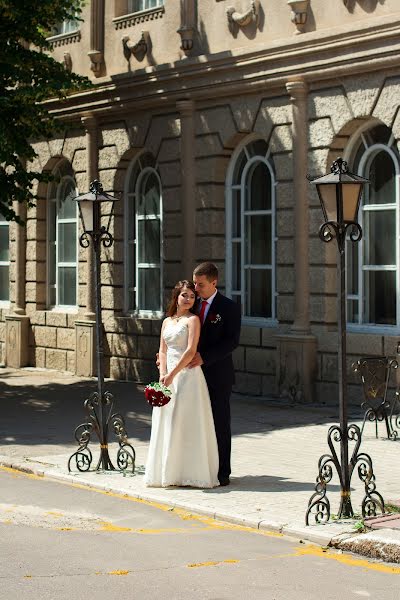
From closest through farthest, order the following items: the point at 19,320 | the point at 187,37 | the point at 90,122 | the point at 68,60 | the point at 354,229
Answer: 1. the point at 354,229
2. the point at 187,37
3. the point at 90,122
4. the point at 68,60
5. the point at 19,320

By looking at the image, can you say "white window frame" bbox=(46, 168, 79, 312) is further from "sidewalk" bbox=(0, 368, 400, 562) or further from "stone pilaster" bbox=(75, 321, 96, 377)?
"sidewalk" bbox=(0, 368, 400, 562)

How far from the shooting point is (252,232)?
70.0 ft

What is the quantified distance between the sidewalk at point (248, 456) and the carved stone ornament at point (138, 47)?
18.8 feet

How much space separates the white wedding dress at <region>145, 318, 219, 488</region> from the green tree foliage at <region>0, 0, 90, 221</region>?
8559mm

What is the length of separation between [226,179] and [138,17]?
370cm

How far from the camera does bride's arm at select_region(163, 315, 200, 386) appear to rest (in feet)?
39.2

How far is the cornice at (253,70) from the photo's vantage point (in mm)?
18422

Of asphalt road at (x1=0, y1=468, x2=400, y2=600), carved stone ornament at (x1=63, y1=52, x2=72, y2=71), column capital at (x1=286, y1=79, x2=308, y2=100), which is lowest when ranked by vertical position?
asphalt road at (x1=0, y1=468, x2=400, y2=600)

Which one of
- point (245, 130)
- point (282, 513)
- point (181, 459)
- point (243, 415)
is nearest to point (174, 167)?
point (245, 130)

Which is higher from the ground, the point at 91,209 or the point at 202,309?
the point at 91,209

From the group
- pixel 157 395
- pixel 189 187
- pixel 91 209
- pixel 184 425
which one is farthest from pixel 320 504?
pixel 189 187

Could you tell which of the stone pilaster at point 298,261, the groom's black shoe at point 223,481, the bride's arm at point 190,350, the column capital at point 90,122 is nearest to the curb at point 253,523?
the groom's black shoe at point 223,481

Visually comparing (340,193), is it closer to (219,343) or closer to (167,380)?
(219,343)

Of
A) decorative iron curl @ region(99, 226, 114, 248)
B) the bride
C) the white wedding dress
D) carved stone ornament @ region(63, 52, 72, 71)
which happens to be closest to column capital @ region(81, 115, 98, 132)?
carved stone ornament @ region(63, 52, 72, 71)
